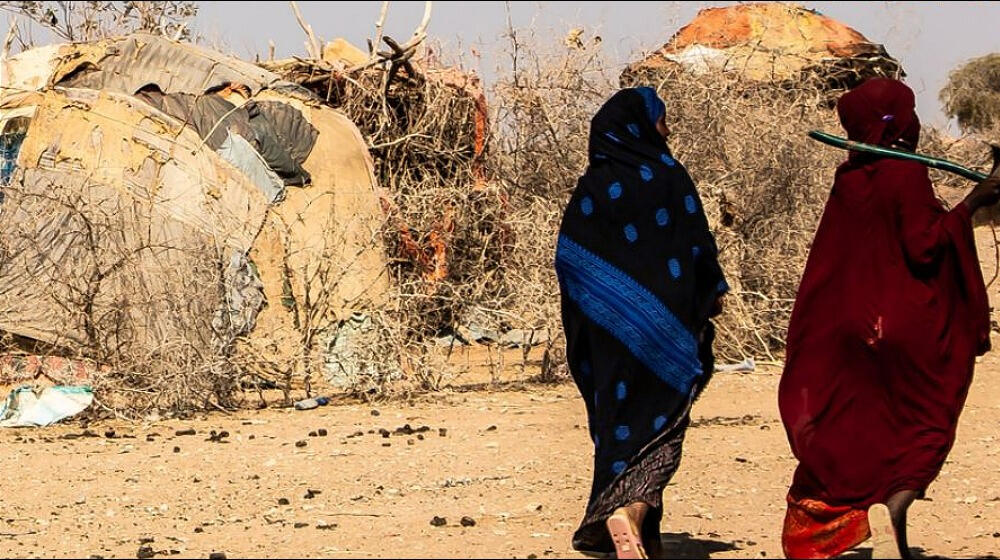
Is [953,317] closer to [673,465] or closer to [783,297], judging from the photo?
[673,465]

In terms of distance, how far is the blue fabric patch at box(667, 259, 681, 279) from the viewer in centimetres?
535

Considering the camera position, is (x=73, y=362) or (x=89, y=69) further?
(x=89, y=69)

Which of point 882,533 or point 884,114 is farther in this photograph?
point 884,114

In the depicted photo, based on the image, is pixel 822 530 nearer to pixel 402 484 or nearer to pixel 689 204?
pixel 689 204

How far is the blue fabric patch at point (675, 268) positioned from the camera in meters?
5.35

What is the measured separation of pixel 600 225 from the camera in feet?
17.8

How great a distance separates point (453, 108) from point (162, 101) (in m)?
2.41

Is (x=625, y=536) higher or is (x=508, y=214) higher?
(x=508, y=214)

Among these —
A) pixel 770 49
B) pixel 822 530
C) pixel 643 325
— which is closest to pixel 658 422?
pixel 643 325

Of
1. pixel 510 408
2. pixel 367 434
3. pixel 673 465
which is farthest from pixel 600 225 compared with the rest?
pixel 510 408

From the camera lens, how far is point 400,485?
23.1 ft

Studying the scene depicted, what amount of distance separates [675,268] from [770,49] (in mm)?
8614

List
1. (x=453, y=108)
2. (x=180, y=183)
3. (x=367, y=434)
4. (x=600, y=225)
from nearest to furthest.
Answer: (x=600, y=225)
(x=367, y=434)
(x=180, y=183)
(x=453, y=108)

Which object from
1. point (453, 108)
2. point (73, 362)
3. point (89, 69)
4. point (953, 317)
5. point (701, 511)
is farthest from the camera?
point (453, 108)
